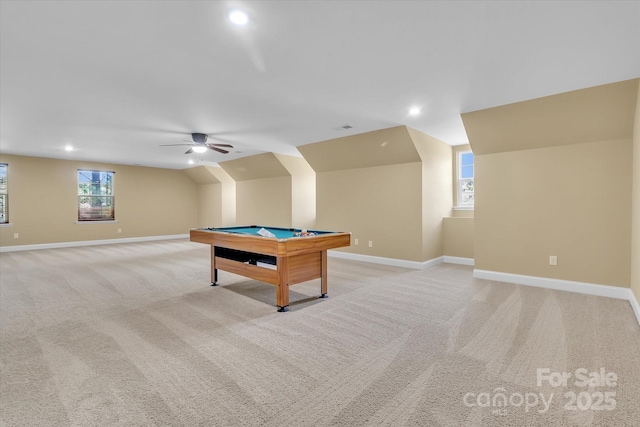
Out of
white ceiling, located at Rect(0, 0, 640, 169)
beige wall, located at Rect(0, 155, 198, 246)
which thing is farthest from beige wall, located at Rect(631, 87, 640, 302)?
beige wall, located at Rect(0, 155, 198, 246)

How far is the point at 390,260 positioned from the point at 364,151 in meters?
2.28

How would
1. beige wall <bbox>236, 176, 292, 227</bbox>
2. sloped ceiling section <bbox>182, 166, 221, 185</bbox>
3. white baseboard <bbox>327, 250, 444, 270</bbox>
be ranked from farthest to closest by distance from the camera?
1. sloped ceiling section <bbox>182, 166, 221, 185</bbox>
2. beige wall <bbox>236, 176, 292, 227</bbox>
3. white baseboard <bbox>327, 250, 444, 270</bbox>

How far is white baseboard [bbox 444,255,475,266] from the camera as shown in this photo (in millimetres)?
5820

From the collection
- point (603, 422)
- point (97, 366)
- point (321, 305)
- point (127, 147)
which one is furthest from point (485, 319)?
point (127, 147)

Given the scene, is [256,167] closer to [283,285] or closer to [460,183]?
[460,183]

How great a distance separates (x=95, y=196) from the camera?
904 cm

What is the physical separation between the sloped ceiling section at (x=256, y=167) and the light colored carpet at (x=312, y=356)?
13.7ft

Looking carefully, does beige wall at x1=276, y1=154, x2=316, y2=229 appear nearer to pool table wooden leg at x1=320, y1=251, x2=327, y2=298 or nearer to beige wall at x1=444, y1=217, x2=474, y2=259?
beige wall at x1=444, y1=217, x2=474, y2=259

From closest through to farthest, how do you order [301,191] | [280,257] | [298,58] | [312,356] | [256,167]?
[312,356] < [298,58] < [280,257] < [301,191] < [256,167]

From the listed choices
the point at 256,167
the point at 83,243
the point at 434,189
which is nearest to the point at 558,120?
the point at 434,189

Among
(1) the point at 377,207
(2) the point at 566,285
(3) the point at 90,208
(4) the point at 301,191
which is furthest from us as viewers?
(3) the point at 90,208

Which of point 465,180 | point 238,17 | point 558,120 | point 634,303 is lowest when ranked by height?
point 634,303

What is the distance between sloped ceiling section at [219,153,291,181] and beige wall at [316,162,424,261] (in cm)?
129

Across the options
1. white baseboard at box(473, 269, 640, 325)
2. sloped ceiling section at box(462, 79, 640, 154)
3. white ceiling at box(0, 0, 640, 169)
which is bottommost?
white baseboard at box(473, 269, 640, 325)
